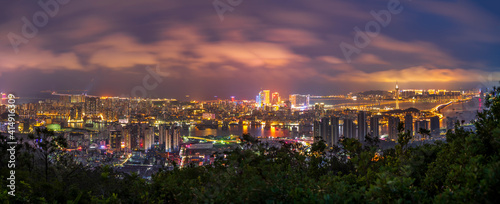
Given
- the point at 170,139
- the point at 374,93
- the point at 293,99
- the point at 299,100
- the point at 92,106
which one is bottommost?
the point at 170,139

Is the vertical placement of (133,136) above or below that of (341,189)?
below

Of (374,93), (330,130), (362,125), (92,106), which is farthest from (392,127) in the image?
(92,106)

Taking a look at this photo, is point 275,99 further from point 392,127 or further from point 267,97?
point 392,127

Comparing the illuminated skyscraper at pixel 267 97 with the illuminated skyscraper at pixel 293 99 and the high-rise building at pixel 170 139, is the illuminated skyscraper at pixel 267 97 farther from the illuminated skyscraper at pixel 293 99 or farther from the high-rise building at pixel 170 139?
the high-rise building at pixel 170 139

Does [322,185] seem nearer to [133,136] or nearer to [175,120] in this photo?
[133,136]

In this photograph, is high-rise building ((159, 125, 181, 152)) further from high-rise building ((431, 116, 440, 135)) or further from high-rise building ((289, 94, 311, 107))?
high-rise building ((289, 94, 311, 107))

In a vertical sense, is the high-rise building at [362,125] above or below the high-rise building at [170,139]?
above

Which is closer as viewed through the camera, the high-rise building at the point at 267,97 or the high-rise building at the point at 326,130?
the high-rise building at the point at 326,130

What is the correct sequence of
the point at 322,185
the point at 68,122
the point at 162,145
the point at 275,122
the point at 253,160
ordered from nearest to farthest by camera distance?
the point at 322,185, the point at 253,160, the point at 162,145, the point at 68,122, the point at 275,122

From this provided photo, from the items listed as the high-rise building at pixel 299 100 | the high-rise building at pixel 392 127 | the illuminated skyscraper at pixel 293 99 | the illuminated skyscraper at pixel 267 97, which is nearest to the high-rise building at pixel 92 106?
the illuminated skyscraper at pixel 267 97

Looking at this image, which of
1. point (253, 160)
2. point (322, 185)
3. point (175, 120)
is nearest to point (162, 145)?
point (175, 120)

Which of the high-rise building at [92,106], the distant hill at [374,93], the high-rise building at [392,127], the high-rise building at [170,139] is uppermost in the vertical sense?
the distant hill at [374,93]
